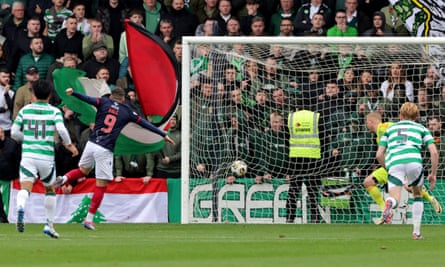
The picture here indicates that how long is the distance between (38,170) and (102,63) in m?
6.26

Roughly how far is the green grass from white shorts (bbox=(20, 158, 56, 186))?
772 mm

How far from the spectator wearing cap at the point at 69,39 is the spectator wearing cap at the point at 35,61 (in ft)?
0.77

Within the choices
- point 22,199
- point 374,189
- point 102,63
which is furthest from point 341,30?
point 22,199

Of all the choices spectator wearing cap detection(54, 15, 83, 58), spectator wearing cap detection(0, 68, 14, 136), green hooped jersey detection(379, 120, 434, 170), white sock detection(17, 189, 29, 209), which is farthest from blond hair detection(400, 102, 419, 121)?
spectator wearing cap detection(0, 68, 14, 136)

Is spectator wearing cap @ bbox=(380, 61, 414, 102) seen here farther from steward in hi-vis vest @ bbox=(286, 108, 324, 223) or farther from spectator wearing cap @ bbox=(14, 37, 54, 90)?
spectator wearing cap @ bbox=(14, 37, 54, 90)

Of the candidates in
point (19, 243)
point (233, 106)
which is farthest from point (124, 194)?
point (19, 243)

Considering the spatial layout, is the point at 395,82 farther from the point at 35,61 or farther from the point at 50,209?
the point at 50,209

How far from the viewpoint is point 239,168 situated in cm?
2027

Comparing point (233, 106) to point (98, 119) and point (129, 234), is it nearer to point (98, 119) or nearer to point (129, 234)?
point (98, 119)

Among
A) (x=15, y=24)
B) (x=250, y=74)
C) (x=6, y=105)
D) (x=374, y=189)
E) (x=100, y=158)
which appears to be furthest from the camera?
(x=15, y=24)

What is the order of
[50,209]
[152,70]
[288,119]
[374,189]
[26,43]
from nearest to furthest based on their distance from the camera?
[50,209] → [374,189] → [288,119] → [152,70] → [26,43]

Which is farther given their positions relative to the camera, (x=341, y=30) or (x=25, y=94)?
(x=341, y=30)

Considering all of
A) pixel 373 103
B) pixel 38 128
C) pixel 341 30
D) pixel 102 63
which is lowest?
pixel 38 128

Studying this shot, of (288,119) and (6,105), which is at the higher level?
(6,105)
